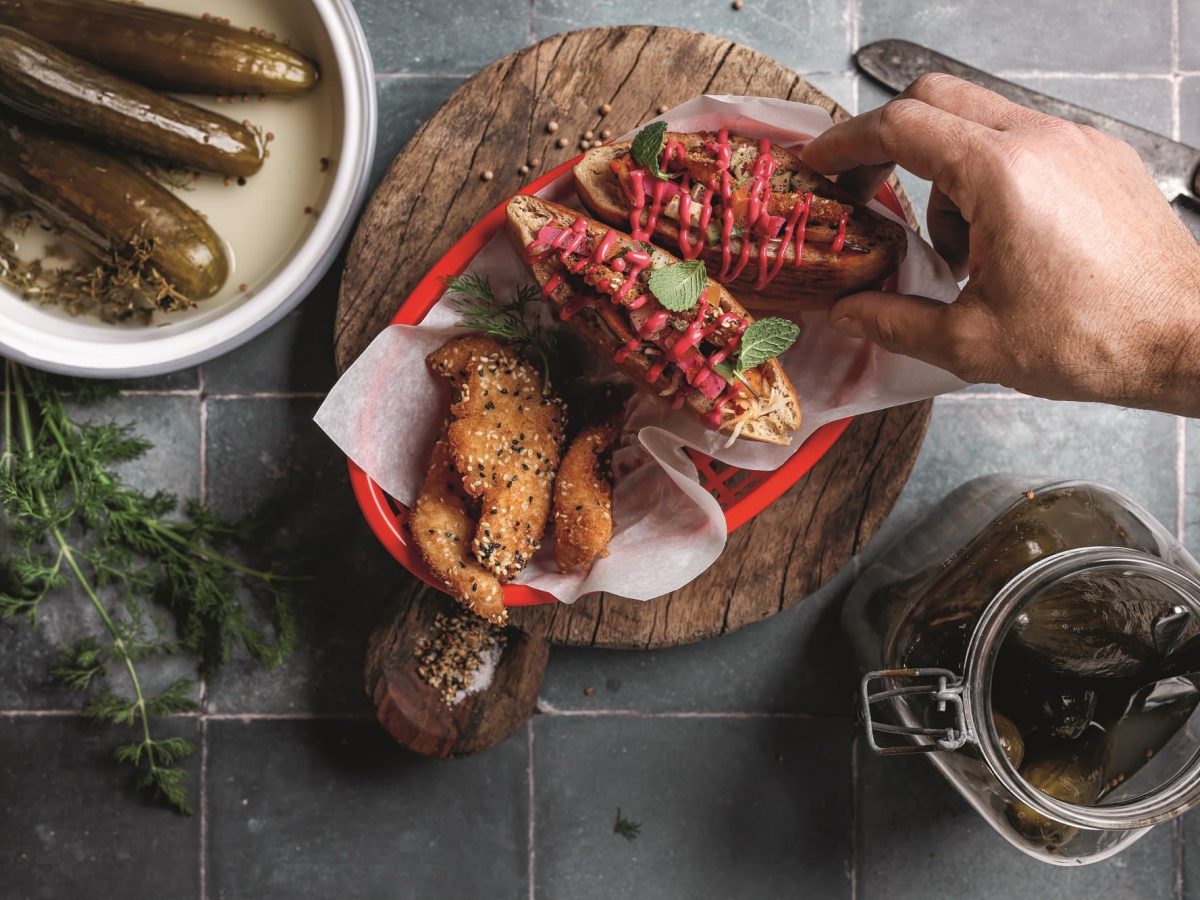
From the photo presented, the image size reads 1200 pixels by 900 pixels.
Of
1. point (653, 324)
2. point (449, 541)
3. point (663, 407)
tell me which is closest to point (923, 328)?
point (653, 324)

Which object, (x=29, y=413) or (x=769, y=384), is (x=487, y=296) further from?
(x=29, y=413)

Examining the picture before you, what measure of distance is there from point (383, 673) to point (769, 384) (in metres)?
1.06

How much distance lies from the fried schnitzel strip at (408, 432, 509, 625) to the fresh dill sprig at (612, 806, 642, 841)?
2.60ft

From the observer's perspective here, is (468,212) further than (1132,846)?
No

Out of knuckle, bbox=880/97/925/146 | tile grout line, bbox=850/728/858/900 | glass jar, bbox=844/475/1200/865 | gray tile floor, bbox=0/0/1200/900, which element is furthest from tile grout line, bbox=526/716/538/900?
knuckle, bbox=880/97/925/146

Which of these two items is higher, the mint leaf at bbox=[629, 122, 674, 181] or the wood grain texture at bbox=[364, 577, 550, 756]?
the mint leaf at bbox=[629, 122, 674, 181]

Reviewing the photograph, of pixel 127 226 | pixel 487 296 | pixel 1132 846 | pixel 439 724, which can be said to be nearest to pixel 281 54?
pixel 127 226

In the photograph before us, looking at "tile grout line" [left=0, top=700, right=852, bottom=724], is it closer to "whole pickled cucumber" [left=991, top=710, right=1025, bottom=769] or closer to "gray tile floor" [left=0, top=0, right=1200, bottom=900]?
"gray tile floor" [left=0, top=0, right=1200, bottom=900]

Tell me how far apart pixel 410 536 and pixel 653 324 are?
65cm

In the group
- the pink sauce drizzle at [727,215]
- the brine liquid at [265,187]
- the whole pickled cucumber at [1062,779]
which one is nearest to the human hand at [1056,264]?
the pink sauce drizzle at [727,215]

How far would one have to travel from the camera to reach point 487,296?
68.1 inches

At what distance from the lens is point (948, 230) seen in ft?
5.48

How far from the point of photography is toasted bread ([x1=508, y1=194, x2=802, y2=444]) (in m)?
1.57

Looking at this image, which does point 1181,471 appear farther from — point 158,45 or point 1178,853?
point 158,45
